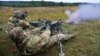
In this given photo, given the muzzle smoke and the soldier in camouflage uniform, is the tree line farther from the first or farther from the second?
the soldier in camouflage uniform

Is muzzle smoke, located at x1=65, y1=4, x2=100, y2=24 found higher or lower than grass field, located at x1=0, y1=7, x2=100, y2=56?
lower

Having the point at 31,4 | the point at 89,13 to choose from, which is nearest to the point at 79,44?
the point at 89,13

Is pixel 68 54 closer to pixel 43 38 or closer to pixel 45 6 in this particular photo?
pixel 43 38

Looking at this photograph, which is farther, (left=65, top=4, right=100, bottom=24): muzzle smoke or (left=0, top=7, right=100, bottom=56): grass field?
(left=65, top=4, right=100, bottom=24): muzzle smoke

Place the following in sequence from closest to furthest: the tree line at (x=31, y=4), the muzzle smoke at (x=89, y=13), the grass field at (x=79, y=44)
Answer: the grass field at (x=79, y=44)
the muzzle smoke at (x=89, y=13)
the tree line at (x=31, y=4)

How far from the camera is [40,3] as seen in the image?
30.3 m

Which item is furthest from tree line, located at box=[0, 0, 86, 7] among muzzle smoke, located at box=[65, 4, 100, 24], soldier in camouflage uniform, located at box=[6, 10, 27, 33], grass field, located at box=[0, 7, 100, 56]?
soldier in camouflage uniform, located at box=[6, 10, 27, 33]

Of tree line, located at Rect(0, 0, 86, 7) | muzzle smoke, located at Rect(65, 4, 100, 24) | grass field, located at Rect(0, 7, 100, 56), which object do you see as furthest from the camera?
tree line, located at Rect(0, 0, 86, 7)

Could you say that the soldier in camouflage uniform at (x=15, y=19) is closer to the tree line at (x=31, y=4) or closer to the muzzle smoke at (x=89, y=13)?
the muzzle smoke at (x=89, y=13)

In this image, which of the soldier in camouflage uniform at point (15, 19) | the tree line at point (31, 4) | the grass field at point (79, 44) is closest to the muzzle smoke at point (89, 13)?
the grass field at point (79, 44)

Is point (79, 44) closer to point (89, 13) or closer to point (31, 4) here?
point (89, 13)

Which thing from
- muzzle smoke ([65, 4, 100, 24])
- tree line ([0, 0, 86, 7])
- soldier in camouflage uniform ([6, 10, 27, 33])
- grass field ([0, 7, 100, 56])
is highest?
soldier in camouflage uniform ([6, 10, 27, 33])

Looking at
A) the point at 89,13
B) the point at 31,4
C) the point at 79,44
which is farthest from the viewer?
the point at 31,4

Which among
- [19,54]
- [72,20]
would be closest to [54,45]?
[19,54]
